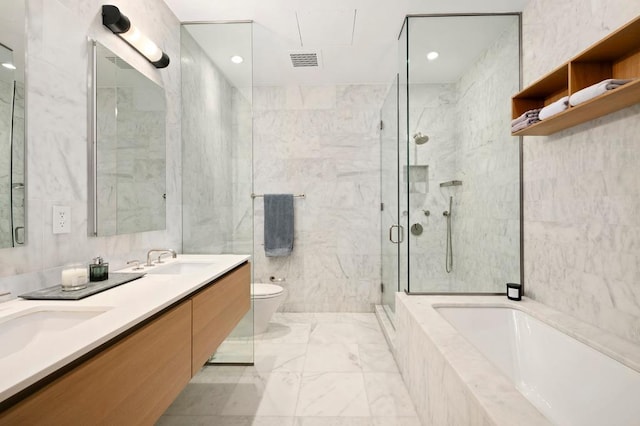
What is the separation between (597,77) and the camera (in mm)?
1414

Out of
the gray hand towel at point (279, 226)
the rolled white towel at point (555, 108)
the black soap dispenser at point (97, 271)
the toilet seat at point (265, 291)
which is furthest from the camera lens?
the gray hand towel at point (279, 226)

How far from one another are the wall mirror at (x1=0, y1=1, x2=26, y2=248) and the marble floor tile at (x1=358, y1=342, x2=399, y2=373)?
1.99 metres

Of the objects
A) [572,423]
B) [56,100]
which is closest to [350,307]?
[572,423]

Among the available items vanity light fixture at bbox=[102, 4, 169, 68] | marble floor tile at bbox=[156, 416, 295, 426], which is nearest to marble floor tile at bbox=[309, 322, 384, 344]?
marble floor tile at bbox=[156, 416, 295, 426]

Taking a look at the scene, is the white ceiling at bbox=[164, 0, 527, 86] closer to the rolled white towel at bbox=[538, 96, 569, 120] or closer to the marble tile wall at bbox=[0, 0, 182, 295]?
the marble tile wall at bbox=[0, 0, 182, 295]

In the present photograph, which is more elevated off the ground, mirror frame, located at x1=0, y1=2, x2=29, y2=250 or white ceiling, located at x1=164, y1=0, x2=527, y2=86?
white ceiling, located at x1=164, y1=0, x2=527, y2=86

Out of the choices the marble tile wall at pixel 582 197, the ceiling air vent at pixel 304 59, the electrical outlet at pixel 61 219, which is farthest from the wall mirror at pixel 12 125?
the marble tile wall at pixel 582 197

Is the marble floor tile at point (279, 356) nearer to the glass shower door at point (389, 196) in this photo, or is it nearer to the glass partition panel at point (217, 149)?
the glass partition panel at point (217, 149)

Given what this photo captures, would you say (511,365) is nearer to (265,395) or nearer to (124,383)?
(265,395)

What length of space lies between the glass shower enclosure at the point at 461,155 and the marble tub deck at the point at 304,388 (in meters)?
0.64

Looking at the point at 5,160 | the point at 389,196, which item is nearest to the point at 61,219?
the point at 5,160

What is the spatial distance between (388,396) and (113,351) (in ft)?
5.12

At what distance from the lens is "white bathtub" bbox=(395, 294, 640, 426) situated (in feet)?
3.35

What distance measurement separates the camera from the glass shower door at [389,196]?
8.41 ft
